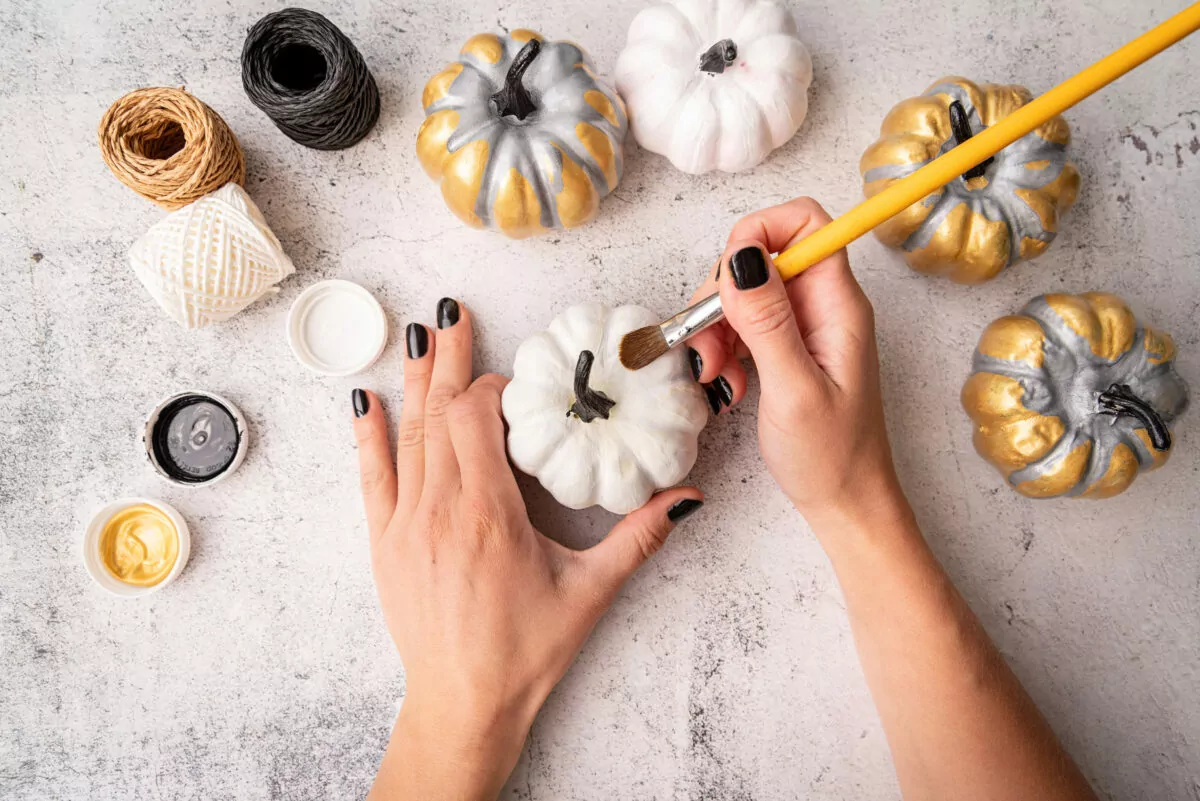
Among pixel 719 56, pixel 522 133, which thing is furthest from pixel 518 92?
pixel 719 56

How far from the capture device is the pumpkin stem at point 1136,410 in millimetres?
1146

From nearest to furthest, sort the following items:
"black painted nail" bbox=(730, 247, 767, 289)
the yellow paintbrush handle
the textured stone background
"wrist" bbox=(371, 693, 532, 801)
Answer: the yellow paintbrush handle, "black painted nail" bbox=(730, 247, 767, 289), "wrist" bbox=(371, 693, 532, 801), the textured stone background

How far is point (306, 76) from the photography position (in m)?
1.43

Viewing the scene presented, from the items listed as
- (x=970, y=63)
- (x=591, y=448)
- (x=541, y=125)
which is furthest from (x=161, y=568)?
(x=970, y=63)

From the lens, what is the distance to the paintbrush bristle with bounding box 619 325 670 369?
1.19 metres

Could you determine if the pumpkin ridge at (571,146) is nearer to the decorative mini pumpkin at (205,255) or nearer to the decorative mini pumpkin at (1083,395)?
the decorative mini pumpkin at (205,255)

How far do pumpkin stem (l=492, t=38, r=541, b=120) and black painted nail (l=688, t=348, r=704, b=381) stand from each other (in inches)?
19.9

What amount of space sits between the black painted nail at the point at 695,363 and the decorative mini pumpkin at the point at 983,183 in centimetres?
43

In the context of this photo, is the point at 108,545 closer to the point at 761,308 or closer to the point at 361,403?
the point at 361,403

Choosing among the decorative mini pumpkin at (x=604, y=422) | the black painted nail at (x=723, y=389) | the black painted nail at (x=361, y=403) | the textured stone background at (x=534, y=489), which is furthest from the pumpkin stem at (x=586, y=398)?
the black painted nail at (x=361, y=403)

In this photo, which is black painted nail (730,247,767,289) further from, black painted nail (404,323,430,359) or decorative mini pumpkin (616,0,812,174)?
black painted nail (404,323,430,359)

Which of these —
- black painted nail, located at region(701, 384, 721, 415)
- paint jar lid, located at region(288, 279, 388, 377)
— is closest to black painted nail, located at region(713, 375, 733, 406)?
black painted nail, located at region(701, 384, 721, 415)

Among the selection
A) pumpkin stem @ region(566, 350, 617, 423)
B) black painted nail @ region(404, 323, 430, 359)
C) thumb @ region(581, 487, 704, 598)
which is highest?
black painted nail @ region(404, 323, 430, 359)

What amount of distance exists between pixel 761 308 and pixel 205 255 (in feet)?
3.26
